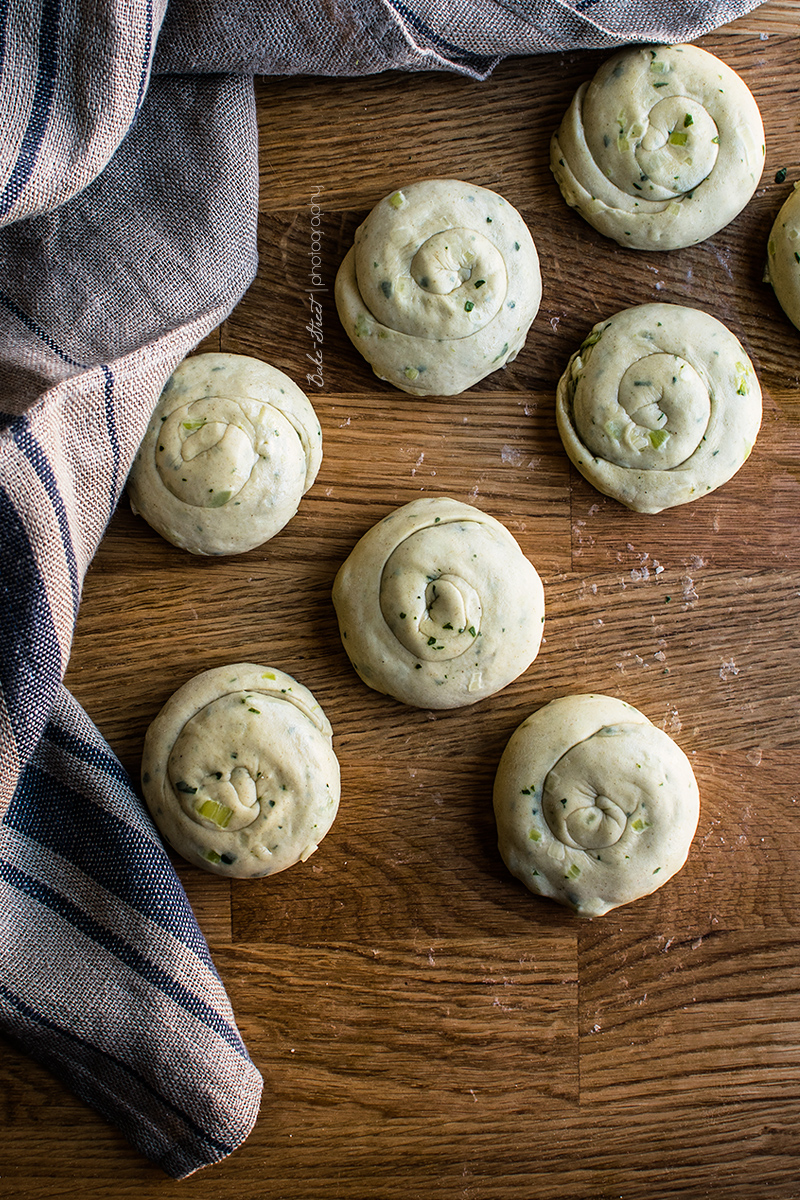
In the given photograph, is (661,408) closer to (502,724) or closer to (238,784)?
(502,724)

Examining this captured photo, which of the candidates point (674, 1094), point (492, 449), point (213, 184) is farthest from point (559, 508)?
point (674, 1094)

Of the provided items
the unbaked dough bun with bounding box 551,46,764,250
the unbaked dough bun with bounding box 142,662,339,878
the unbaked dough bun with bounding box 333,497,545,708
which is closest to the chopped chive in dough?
the unbaked dough bun with bounding box 142,662,339,878

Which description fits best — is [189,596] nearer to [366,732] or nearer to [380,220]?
[366,732]

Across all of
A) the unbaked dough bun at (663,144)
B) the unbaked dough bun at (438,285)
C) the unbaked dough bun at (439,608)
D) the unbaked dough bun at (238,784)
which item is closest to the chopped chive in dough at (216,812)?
the unbaked dough bun at (238,784)

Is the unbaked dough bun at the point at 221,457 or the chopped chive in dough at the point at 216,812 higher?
the unbaked dough bun at the point at 221,457

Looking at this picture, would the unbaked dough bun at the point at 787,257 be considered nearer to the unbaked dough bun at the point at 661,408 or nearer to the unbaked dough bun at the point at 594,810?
the unbaked dough bun at the point at 661,408
